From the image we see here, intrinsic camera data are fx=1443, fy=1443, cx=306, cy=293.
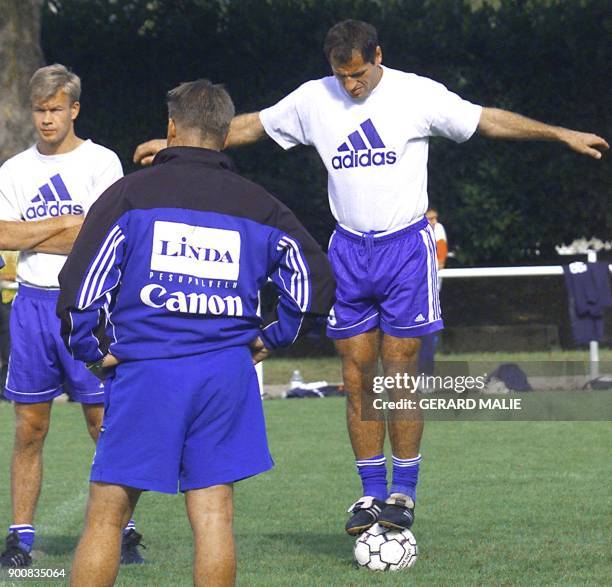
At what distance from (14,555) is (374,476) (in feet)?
5.94

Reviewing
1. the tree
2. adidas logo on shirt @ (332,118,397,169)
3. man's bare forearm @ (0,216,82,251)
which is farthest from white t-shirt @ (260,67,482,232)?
the tree

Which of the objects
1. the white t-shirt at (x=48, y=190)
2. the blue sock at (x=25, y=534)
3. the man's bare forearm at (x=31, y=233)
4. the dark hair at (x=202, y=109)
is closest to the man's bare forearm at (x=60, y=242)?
the man's bare forearm at (x=31, y=233)

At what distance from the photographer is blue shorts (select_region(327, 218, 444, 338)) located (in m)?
7.15

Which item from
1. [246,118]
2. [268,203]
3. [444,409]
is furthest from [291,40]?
[268,203]

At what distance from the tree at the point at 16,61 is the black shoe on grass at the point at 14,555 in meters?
10.8

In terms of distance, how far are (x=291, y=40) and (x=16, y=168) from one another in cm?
1197

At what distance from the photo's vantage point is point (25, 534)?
6809 millimetres

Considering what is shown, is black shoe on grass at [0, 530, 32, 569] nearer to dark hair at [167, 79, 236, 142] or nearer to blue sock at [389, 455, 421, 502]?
blue sock at [389, 455, 421, 502]

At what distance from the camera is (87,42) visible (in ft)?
62.0

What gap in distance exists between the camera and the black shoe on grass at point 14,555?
6.70 m

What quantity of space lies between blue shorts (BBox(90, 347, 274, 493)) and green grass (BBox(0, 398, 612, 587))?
1483 millimetres

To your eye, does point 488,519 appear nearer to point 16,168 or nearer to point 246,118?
point 246,118

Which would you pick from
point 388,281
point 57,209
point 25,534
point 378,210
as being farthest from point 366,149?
point 25,534

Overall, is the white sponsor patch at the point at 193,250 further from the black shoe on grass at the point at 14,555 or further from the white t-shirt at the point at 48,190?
the black shoe on grass at the point at 14,555
